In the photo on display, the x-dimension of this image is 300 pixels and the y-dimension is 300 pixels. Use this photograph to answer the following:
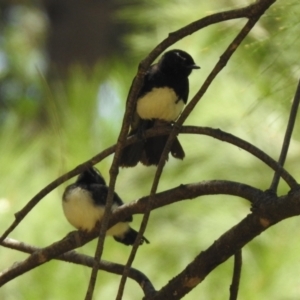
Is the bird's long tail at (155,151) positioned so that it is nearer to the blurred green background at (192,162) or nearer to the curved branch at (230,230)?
the blurred green background at (192,162)

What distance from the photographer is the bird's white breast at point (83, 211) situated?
133cm

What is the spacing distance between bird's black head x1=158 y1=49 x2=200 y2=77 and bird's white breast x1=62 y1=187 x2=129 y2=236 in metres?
0.27

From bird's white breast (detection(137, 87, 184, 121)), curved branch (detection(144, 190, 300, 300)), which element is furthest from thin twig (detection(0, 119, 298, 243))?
bird's white breast (detection(137, 87, 184, 121))

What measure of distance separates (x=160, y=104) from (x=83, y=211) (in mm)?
240

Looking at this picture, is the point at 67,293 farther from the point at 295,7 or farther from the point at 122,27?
the point at 122,27

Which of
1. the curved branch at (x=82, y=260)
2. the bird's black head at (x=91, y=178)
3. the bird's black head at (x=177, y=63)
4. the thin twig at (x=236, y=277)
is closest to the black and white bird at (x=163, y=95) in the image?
the bird's black head at (x=177, y=63)

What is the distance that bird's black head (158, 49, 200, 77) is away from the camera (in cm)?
138

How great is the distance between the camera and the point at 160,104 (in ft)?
4.91

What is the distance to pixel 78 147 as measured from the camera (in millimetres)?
1345

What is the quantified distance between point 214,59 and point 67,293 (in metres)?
0.43

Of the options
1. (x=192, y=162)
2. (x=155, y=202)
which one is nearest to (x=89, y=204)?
(x=192, y=162)

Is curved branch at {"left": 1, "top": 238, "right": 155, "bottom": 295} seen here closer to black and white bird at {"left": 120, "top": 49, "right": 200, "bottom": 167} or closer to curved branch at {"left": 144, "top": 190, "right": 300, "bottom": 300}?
curved branch at {"left": 144, "top": 190, "right": 300, "bottom": 300}

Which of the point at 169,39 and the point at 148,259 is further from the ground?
the point at 148,259

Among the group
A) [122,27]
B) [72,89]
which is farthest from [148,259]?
[122,27]
